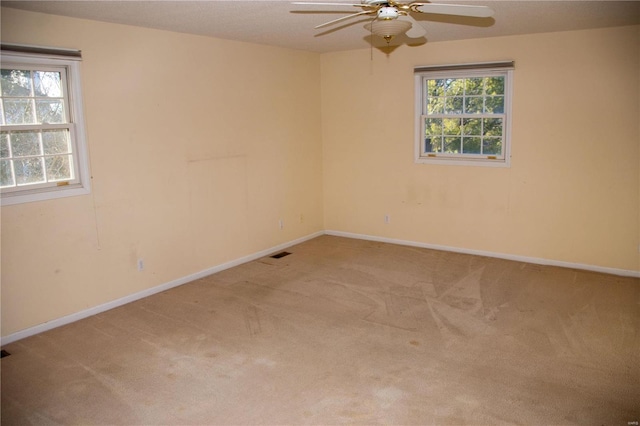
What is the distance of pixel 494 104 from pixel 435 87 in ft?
2.39

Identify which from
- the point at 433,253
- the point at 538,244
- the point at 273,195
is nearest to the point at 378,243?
the point at 433,253

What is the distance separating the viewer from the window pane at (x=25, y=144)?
3.79 meters

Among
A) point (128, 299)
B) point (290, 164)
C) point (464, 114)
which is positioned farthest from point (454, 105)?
point (128, 299)

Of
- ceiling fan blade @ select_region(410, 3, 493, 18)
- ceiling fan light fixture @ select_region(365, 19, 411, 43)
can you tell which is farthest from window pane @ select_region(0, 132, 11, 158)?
ceiling fan blade @ select_region(410, 3, 493, 18)

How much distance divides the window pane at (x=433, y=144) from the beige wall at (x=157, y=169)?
1556mm

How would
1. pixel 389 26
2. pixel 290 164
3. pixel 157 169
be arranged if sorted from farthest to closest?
1. pixel 290 164
2. pixel 157 169
3. pixel 389 26

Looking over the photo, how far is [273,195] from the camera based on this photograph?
6.08 metres

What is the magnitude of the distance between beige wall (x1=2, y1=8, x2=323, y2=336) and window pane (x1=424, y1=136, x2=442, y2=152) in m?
1.56

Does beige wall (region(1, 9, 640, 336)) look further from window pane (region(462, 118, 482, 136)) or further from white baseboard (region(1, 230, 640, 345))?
window pane (region(462, 118, 482, 136))

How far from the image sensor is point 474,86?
5.66 metres

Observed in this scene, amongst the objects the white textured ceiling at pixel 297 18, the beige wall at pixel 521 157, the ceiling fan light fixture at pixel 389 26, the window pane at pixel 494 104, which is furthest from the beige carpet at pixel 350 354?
the white textured ceiling at pixel 297 18

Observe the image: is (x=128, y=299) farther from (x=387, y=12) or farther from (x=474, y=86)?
(x=474, y=86)

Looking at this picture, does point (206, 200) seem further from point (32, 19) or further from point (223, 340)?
point (32, 19)

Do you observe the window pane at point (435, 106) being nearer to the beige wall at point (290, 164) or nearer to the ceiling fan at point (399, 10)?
the beige wall at point (290, 164)
